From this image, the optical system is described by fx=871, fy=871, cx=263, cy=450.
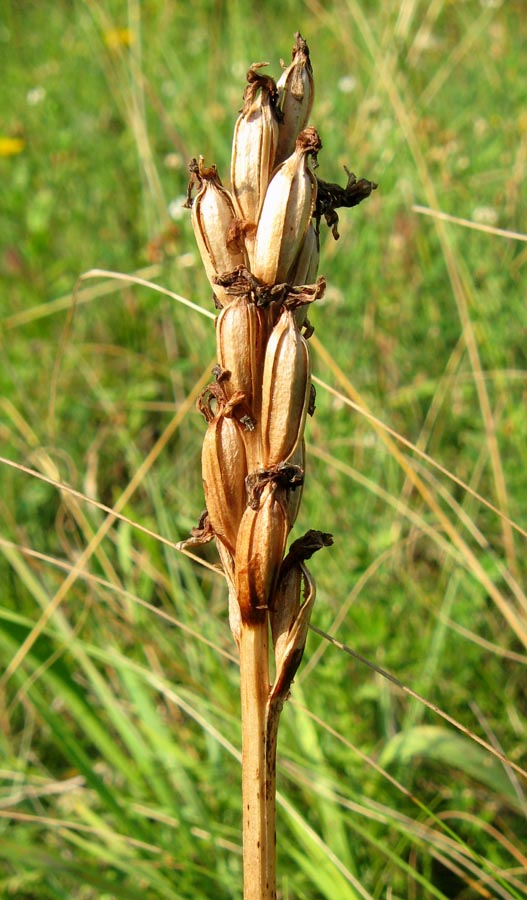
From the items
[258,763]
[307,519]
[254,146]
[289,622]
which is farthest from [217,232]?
[307,519]

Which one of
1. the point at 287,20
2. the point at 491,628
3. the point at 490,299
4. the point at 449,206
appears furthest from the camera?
the point at 287,20

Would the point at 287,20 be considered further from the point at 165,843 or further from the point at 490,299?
the point at 165,843

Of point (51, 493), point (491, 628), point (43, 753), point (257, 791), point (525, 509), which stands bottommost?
point (257, 791)

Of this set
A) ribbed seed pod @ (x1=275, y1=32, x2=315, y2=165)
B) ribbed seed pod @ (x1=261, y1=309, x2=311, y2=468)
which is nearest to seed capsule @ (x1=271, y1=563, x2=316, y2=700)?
ribbed seed pod @ (x1=261, y1=309, x2=311, y2=468)

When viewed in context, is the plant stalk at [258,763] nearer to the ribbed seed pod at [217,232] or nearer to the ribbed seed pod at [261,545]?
the ribbed seed pod at [261,545]

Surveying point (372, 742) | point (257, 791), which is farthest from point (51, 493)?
point (257, 791)

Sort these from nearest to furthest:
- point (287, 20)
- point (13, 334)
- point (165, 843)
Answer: point (165, 843) < point (13, 334) < point (287, 20)

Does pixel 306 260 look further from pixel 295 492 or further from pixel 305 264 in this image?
pixel 295 492
